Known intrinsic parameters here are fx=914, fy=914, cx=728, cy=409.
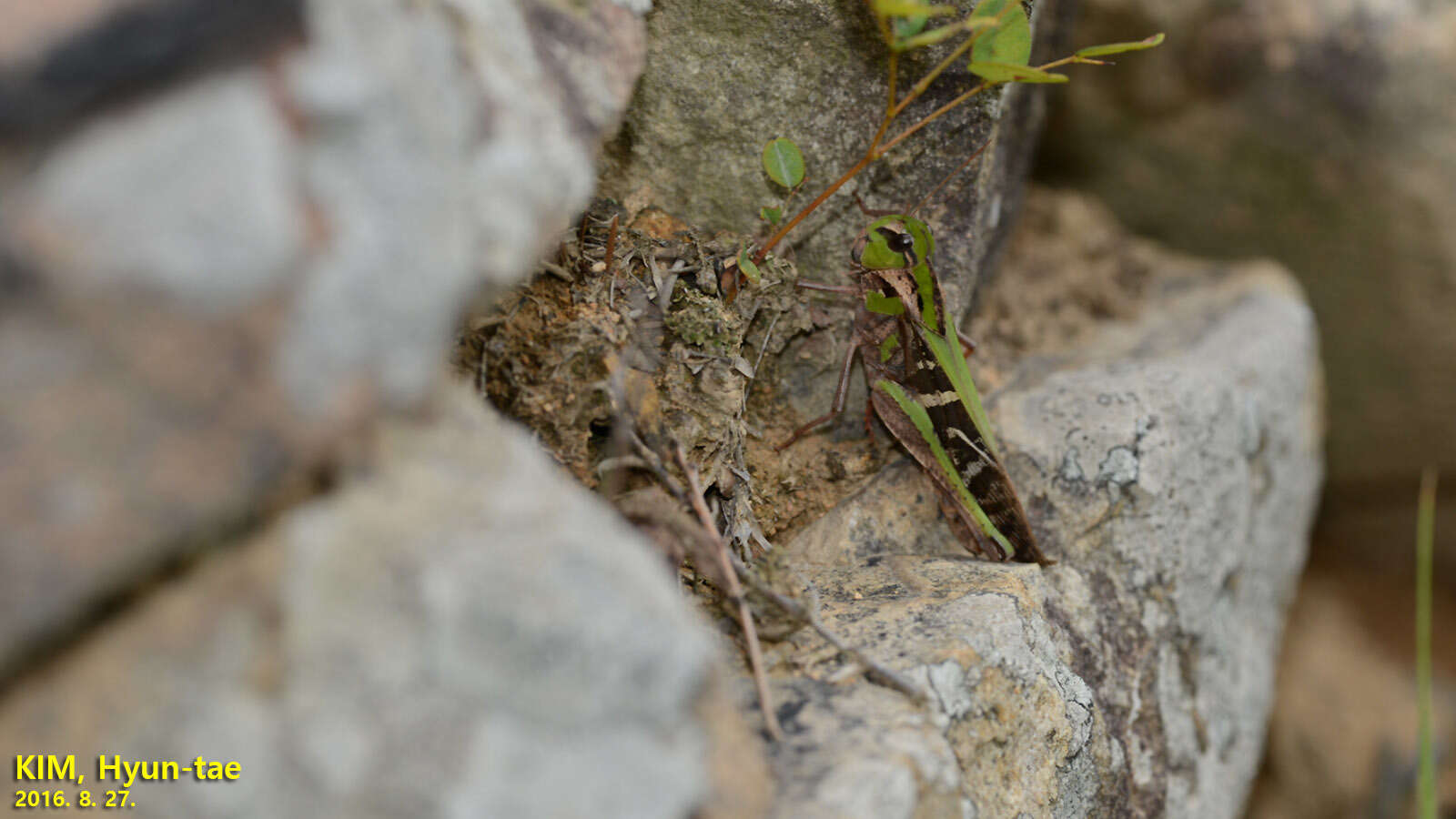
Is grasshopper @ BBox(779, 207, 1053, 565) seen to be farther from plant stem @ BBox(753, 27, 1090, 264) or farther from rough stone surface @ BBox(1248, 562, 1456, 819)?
rough stone surface @ BBox(1248, 562, 1456, 819)

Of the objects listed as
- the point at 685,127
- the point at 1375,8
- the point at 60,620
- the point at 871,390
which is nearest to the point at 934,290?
the point at 871,390

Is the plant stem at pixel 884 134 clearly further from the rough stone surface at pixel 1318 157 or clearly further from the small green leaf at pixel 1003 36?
the rough stone surface at pixel 1318 157

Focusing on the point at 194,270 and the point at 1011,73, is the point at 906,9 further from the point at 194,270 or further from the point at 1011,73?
the point at 194,270

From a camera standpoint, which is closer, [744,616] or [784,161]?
[744,616]

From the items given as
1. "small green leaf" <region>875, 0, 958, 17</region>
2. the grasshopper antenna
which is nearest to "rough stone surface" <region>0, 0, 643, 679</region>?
"small green leaf" <region>875, 0, 958, 17</region>

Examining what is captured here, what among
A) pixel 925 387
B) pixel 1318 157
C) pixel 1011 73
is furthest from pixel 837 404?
pixel 1318 157

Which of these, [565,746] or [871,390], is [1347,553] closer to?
[871,390]
